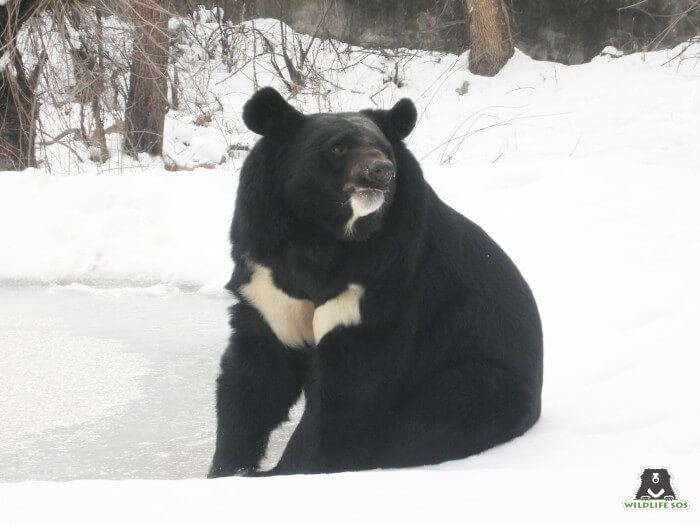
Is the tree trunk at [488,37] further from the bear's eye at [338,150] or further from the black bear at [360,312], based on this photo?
the bear's eye at [338,150]

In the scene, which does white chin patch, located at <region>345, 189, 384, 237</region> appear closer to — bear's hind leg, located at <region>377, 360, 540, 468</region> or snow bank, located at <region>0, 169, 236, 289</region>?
bear's hind leg, located at <region>377, 360, 540, 468</region>

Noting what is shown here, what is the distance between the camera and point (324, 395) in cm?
319

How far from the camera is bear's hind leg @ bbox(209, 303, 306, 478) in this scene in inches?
136

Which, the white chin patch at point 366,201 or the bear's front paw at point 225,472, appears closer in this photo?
the white chin patch at point 366,201

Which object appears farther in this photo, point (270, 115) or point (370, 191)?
point (270, 115)

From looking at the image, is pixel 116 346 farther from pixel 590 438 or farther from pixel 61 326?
pixel 590 438

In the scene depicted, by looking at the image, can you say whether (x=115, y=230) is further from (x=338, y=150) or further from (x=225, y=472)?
(x=338, y=150)

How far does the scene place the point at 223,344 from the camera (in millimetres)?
5172

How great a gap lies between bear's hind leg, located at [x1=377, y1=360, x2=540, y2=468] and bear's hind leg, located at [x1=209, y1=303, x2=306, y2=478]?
44 cm

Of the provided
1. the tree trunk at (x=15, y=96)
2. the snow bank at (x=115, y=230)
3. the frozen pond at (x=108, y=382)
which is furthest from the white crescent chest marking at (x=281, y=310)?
the tree trunk at (x=15, y=96)

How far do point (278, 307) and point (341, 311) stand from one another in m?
0.26

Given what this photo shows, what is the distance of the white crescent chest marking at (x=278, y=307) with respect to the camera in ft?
11.0

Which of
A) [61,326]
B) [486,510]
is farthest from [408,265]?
[61,326]

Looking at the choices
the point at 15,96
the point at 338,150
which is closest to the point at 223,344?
the point at 338,150
